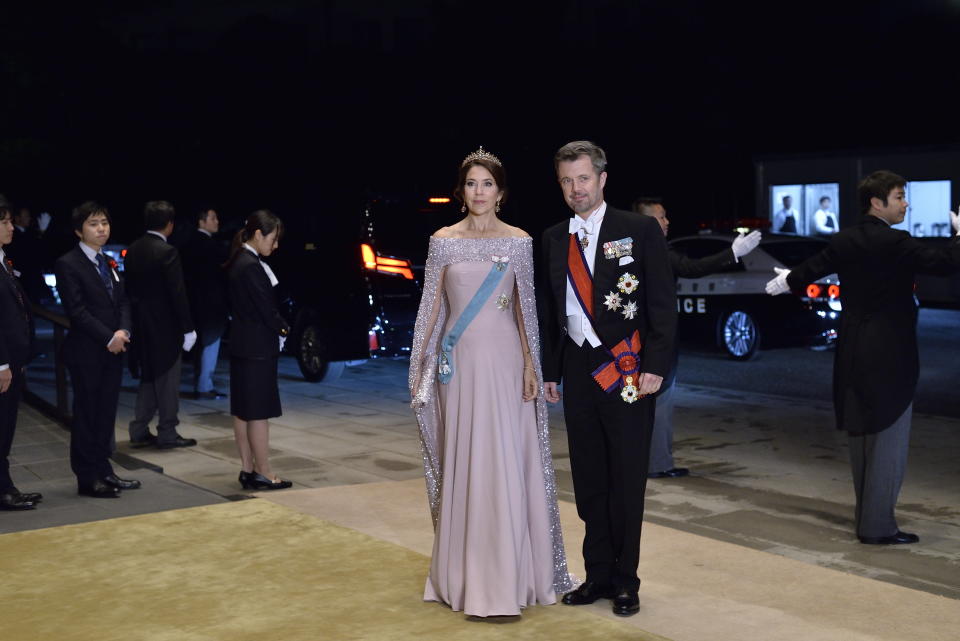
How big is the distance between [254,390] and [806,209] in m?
17.9

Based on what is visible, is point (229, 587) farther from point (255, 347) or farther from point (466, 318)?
point (255, 347)

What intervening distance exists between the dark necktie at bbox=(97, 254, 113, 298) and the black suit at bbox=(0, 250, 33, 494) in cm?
54

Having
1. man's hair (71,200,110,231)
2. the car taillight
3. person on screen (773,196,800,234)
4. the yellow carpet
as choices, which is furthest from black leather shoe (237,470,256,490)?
person on screen (773,196,800,234)

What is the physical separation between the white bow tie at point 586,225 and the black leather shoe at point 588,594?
1.53m

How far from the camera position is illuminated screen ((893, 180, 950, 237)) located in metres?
21.7

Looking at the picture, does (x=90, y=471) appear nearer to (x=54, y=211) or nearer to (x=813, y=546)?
(x=813, y=546)

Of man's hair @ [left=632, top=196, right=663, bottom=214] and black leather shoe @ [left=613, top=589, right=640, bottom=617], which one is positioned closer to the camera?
black leather shoe @ [left=613, top=589, right=640, bottom=617]

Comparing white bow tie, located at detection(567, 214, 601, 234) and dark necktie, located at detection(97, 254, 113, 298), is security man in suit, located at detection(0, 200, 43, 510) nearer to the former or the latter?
dark necktie, located at detection(97, 254, 113, 298)

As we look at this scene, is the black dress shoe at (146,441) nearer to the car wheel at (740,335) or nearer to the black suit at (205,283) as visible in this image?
the black suit at (205,283)

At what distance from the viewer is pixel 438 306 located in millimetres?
5523

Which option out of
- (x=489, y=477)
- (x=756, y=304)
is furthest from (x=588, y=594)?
(x=756, y=304)

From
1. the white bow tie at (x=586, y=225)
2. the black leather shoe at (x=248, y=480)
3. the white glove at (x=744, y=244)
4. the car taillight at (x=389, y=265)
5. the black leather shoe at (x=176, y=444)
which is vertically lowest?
the black leather shoe at (x=176, y=444)

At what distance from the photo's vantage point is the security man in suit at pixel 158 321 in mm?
9648

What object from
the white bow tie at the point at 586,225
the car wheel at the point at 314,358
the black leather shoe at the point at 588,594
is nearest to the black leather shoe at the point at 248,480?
the black leather shoe at the point at 588,594
